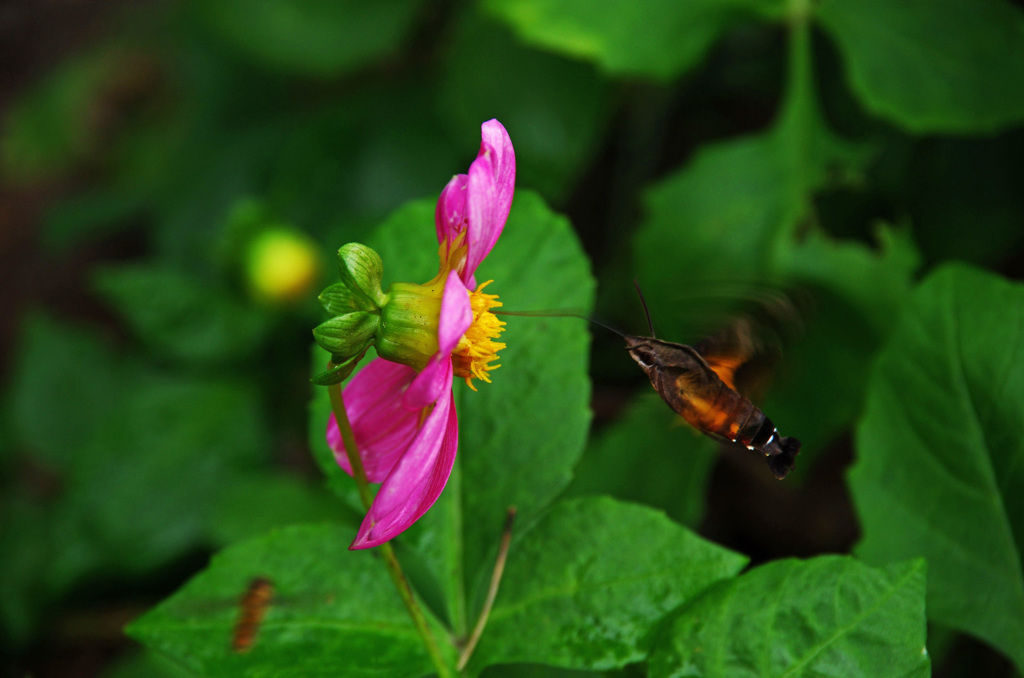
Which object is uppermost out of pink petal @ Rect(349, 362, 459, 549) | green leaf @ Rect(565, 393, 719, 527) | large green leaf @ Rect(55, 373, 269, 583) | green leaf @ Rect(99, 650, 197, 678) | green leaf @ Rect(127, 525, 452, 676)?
pink petal @ Rect(349, 362, 459, 549)

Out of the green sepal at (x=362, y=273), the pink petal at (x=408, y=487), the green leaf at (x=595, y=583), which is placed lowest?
the green leaf at (x=595, y=583)

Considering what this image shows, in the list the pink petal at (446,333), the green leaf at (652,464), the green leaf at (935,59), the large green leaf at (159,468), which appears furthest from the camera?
the large green leaf at (159,468)

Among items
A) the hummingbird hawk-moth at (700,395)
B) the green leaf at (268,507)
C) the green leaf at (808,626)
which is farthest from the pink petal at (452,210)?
the green leaf at (268,507)

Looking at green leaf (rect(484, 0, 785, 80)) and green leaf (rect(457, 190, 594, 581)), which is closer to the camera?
green leaf (rect(457, 190, 594, 581))

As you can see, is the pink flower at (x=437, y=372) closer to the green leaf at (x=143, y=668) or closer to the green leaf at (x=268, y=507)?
the green leaf at (x=268, y=507)

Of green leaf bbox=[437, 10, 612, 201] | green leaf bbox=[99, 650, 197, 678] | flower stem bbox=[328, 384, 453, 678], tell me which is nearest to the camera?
flower stem bbox=[328, 384, 453, 678]

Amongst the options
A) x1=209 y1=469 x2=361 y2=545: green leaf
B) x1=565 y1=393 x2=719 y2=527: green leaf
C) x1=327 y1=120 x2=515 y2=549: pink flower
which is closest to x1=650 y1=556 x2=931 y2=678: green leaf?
x1=327 y1=120 x2=515 y2=549: pink flower

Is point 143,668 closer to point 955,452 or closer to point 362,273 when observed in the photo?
point 362,273

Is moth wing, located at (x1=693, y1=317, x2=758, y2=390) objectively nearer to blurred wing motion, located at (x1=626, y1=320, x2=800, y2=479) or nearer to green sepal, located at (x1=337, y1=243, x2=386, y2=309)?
blurred wing motion, located at (x1=626, y1=320, x2=800, y2=479)

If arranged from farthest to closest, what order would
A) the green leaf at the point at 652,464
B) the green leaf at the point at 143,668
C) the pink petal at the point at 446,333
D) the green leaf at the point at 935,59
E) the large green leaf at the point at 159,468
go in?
the large green leaf at the point at 159,468, the green leaf at the point at 143,668, the green leaf at the point at 935,59, the green leaf at the point at 652,464, the pink petal at the point at 446,333
